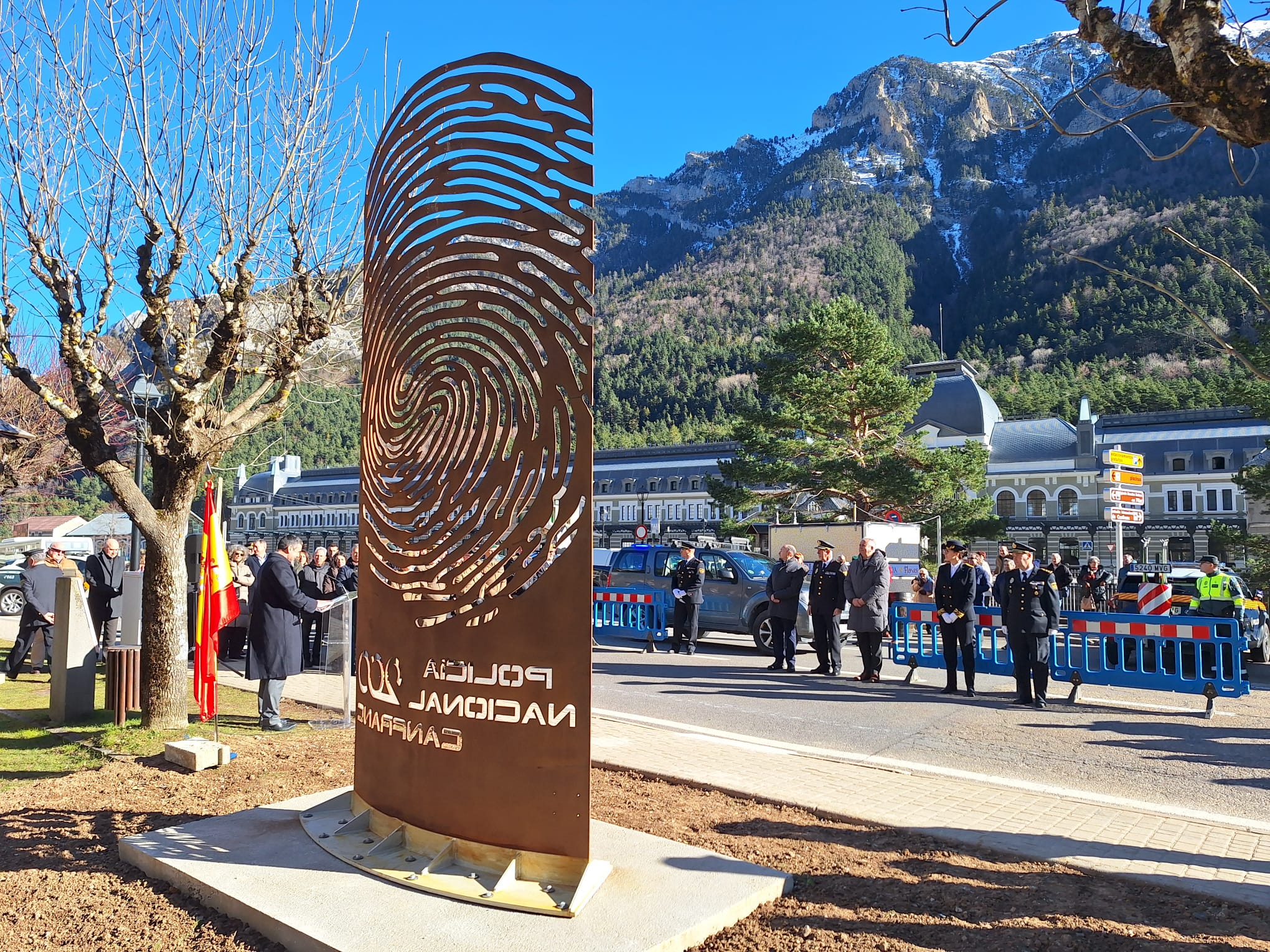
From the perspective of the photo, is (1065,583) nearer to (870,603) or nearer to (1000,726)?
(870,603)

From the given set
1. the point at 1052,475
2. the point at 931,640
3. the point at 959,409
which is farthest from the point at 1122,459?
the point at 959,409

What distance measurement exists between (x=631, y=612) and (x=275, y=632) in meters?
10.8

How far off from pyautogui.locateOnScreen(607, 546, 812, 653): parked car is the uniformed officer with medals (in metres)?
4.60

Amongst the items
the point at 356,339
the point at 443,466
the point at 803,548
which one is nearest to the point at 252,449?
the point at 803,548

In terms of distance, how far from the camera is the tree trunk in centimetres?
948

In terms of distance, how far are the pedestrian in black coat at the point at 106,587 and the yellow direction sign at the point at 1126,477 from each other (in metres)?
17.8

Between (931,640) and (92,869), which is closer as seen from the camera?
(92,869)

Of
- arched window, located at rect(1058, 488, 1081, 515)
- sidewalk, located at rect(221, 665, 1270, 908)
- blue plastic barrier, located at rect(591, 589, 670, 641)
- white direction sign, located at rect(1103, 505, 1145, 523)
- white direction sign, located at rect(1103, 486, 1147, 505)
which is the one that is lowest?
sidewalk, located at rect(221, 665, 1270, 908)

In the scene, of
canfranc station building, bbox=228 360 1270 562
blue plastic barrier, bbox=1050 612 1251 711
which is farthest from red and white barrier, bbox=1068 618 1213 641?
canfranc station building, bbox=228 360 1270 562

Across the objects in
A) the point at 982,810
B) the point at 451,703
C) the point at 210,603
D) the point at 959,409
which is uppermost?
the point at 959,409

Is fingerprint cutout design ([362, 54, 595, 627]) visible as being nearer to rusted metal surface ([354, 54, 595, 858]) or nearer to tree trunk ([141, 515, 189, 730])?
rusted metal surface ([354, 54, 595, 858])

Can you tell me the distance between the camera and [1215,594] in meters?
16.8

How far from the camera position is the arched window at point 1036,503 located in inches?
3219

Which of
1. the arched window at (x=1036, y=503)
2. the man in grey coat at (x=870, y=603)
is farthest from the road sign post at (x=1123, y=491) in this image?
→ the arched window at (x=1036, y=503)
